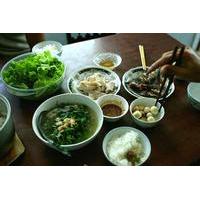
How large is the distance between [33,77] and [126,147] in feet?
2.38

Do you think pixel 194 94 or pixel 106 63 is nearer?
pixel 194 94

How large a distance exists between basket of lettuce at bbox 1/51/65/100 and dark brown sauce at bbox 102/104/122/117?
345 millimetres

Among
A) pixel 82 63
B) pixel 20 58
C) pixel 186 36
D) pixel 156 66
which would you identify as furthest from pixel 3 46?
pixel 186 36

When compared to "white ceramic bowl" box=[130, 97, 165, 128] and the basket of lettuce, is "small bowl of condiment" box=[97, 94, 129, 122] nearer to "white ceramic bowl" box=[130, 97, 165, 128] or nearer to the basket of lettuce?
"white ceramic bowl" box=[130, 97, 165, 128]

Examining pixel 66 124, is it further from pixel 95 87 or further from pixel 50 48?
pixel 50 48

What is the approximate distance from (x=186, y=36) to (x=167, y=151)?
307cm

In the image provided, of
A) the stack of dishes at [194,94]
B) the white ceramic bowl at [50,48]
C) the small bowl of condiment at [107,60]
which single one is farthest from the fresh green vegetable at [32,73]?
the stack of dishes at [194,94]

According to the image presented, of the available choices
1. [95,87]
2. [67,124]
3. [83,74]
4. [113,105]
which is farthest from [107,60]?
[67,124]

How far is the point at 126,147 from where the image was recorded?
4.14ft

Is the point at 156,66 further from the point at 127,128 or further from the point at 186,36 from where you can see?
the point at 186,36

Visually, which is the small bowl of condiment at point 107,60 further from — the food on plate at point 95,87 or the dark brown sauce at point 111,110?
the dark brown sauce at point 111,110

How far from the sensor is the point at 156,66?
158 centimetres
